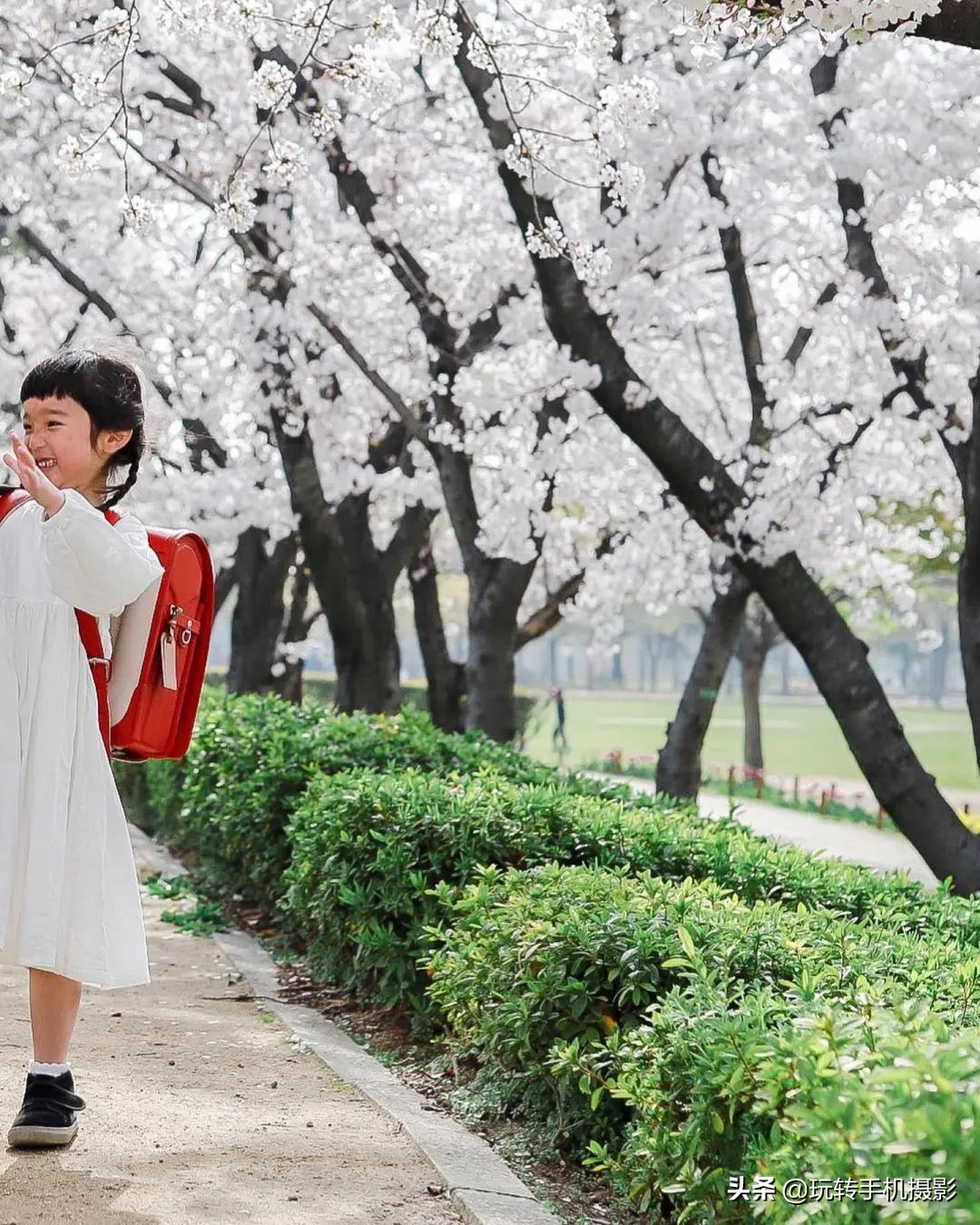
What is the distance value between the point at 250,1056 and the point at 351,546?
6.99 metres

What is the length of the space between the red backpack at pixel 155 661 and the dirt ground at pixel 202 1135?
0.89 meters

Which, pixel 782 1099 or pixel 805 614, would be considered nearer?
pixel 782 1099

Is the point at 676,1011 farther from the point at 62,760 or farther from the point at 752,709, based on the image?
the point at 752,709

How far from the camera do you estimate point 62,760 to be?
3.16 metres

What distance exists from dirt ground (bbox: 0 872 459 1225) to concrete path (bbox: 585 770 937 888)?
28.8ft

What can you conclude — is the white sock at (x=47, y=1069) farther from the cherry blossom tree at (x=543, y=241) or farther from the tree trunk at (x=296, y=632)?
the tree trunk at (x=296, y=632)

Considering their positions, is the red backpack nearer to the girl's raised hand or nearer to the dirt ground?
the girl's raised hand

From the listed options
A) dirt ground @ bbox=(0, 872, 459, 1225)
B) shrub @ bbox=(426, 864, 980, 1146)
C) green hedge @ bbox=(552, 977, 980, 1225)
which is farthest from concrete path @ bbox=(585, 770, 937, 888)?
green hedge @ bbox=(552, 977, 980, 1225)

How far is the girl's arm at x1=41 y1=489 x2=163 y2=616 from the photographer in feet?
9.94

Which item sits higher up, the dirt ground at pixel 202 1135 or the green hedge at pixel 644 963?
the green hedge at pixel 644 963

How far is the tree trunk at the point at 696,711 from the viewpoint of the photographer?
34.3 ft

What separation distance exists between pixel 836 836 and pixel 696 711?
256 inches

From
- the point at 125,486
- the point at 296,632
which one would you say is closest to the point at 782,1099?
the point at 125,486

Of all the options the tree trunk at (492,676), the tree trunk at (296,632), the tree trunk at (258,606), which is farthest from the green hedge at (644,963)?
the tree trunk at (296,632)
